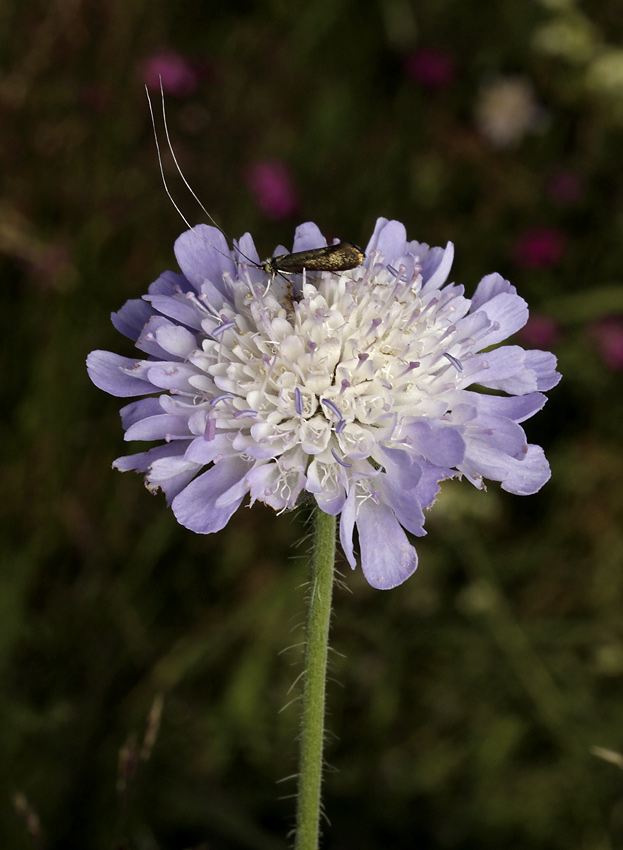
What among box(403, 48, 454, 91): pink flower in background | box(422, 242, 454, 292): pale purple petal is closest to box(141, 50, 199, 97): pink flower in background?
box(403, 48, 454, 91): pink flower in background

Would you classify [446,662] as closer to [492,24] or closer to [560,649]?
[560,649]

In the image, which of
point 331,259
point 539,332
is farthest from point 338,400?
point 539,332

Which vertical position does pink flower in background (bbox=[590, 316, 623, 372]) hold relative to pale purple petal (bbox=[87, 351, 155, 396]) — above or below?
above

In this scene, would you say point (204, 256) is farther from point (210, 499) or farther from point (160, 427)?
point (210, 499)

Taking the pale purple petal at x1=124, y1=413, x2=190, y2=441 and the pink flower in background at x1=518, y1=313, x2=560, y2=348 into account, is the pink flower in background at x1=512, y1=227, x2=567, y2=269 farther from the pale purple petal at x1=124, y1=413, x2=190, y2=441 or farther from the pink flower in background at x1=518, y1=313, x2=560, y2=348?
the pale purple petal at x1=124, y1=413, x2=190, y2=441

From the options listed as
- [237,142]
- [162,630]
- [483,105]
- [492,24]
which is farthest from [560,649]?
[492,24]

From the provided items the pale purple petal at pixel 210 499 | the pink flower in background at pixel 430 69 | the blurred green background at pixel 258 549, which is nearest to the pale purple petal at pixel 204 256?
the pale purple petal at pixel 210 499
